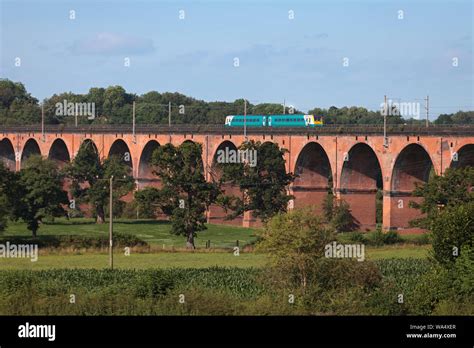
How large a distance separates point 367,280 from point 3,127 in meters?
94.8

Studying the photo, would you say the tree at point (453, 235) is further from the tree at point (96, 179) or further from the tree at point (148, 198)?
the tree at point (96, 179)

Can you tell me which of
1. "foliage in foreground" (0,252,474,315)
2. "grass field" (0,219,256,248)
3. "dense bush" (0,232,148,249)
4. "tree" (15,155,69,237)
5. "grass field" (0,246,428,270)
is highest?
"tree" (15,155,69,237)

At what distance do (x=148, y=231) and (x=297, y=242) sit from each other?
4302 cm

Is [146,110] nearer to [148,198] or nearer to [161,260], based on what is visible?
[148,198]

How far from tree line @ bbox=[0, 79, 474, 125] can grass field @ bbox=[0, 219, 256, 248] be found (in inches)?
1998

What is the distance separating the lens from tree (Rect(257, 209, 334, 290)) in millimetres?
42094

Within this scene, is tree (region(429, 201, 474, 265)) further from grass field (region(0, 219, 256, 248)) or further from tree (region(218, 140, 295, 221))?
tree (region(218, 140, 295, 221))

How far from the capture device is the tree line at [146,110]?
15162 centimetres

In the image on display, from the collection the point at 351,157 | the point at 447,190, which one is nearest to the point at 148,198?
the point at 447,190

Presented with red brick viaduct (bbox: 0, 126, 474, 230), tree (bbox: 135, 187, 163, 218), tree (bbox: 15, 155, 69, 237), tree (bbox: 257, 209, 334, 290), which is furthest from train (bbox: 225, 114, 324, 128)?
tree (bbox: 257, 209, 334, 290)

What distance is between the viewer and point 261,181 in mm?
82875

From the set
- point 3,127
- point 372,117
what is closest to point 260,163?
point 3,127

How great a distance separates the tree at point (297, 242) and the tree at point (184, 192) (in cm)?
2610

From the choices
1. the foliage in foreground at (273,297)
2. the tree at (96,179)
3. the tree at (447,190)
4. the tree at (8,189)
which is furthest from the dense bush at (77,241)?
the tree at (96,179)
